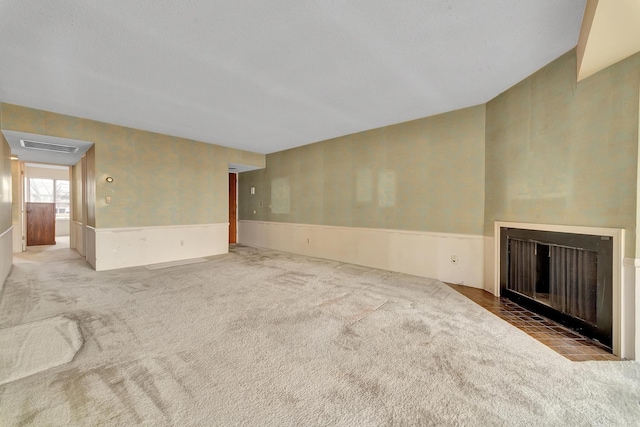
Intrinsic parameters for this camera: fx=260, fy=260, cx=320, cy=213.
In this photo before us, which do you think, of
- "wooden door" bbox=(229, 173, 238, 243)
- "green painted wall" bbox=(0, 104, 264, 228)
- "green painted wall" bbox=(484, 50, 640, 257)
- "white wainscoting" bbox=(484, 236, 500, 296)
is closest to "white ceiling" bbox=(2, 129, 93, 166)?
"green painted wall" bbox=(0, 104, 264, 228)

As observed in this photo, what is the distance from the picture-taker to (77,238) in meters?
6.58

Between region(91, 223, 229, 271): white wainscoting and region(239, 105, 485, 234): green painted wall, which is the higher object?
region(239, 105, 485, 234): green painted wall

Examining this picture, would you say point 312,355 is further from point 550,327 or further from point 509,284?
point 509,284

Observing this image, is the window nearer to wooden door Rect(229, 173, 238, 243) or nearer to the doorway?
the doorway

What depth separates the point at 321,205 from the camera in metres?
→ 5.88

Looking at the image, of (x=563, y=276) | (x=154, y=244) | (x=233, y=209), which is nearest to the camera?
(x=563, y=276)

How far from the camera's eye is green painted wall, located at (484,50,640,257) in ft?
6.78

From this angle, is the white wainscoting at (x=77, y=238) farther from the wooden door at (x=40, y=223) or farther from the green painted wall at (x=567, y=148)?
the green painted wall at (x=567, y=148)

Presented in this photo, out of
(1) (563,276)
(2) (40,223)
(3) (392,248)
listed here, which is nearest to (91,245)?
(2) (40,223)

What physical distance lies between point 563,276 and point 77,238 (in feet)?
31.0

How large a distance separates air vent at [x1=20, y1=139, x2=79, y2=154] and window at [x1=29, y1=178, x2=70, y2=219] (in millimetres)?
5797

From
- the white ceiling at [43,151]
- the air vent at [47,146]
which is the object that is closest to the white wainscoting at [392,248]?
the white ceiling at [43,151]

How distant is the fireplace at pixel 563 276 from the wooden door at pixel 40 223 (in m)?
11.3

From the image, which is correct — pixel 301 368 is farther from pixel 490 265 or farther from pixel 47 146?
pixel 47 146
